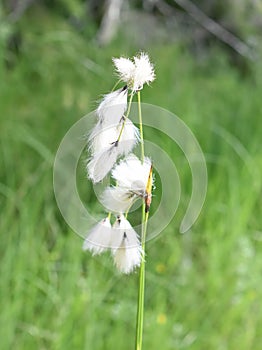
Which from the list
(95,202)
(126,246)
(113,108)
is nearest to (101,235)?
(126,246)

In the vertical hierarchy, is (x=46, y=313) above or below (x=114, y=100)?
above

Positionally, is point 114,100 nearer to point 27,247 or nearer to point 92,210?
point 27,247

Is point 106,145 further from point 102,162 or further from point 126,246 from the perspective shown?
point 126,246

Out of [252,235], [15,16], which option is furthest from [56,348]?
[15,16]

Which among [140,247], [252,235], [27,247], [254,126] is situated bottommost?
[140,247]

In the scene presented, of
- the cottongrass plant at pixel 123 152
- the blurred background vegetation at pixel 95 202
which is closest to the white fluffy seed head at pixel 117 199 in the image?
the cottongrass plant at pixel 123 152

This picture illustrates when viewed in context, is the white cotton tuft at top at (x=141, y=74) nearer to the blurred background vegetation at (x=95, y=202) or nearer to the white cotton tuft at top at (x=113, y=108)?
the white cotton tuft at top at (x=113, y=108)

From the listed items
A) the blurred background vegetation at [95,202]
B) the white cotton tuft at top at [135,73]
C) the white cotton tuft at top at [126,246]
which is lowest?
the white cotton tuft at top at [126,246]
